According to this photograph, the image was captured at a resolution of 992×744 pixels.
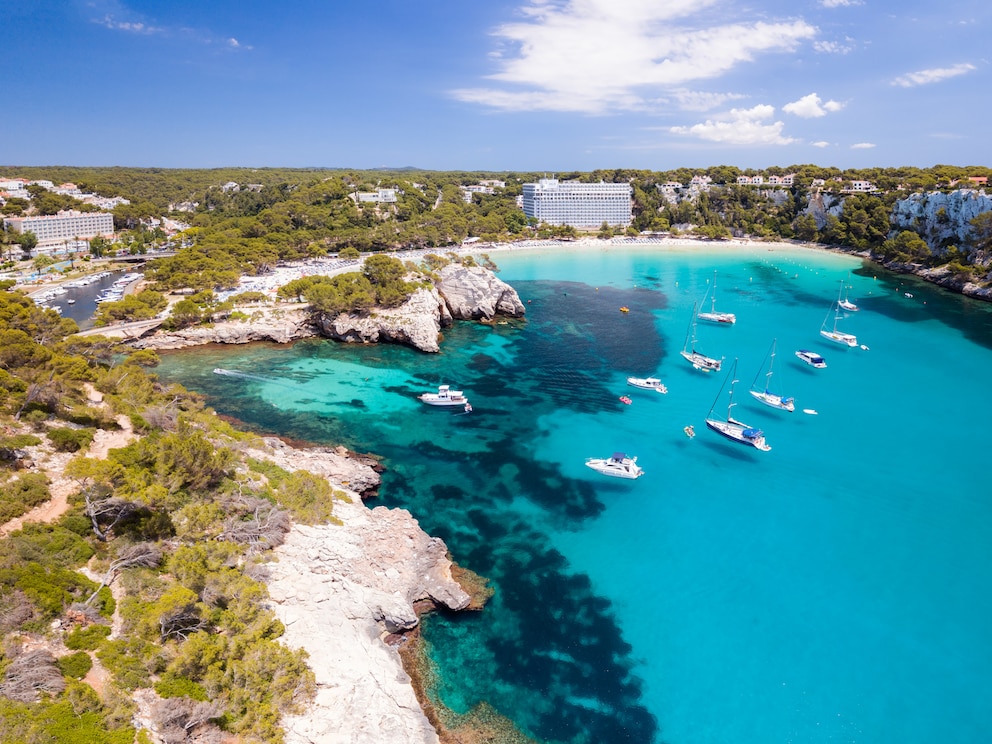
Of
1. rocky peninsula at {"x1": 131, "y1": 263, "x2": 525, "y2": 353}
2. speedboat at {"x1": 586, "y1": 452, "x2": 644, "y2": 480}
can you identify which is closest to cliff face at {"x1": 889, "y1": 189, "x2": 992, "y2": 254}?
rocky peninsula at {"x1": 131, "y1": 263, "x2": 525, "y2": 353}

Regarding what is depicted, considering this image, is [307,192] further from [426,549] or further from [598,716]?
[598,716]

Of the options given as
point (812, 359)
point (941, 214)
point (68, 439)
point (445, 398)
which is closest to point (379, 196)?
point (445, 398)

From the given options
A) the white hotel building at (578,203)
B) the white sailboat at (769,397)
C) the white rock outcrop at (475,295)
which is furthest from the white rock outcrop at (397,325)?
the white hotel building at (578,203)

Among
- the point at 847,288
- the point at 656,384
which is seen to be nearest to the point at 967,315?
the point at 847,288

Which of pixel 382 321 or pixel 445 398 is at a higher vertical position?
pixel 382 321

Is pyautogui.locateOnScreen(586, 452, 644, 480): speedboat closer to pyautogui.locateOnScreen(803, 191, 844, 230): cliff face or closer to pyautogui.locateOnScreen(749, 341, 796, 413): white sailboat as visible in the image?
pyautogui.locateOnScreen(749, 341, 796, 413): white sailboat

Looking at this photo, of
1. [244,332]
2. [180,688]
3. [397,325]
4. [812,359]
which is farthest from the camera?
[244,332]

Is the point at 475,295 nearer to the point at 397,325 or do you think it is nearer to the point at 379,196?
the point at 397,325
